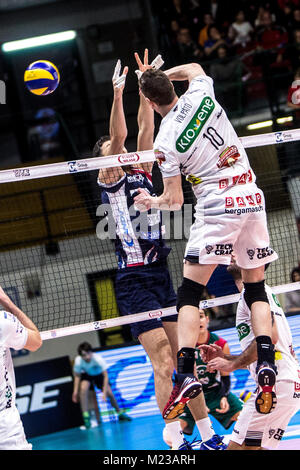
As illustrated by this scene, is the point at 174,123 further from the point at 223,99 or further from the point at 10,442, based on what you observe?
the point at 223,99

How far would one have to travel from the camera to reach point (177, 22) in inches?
613

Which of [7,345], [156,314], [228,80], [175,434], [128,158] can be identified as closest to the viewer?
[7,345]

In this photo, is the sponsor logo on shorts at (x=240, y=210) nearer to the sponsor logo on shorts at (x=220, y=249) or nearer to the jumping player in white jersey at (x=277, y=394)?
the sponsor logo on shorts at (x=220, y=249)

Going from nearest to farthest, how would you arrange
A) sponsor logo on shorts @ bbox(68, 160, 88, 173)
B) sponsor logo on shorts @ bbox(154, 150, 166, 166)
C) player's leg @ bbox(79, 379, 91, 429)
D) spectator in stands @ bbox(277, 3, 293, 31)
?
sponsor logo on shorts @ bbox(154, 150, 166, 166) → sponsor logo on shorts @ bbox(68, 160, 88, 173) → player's leg @ bbox(79, 379, 91, 429) → spectator in stands @ bbox(277, 3, 293, 31)

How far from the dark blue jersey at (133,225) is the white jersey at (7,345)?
78.4 inches

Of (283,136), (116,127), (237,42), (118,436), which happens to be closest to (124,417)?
(118,436)

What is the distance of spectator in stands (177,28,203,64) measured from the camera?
14.0m

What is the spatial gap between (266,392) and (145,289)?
2.05 metres

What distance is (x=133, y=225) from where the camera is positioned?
6.58m

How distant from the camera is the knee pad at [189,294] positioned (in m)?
5.13

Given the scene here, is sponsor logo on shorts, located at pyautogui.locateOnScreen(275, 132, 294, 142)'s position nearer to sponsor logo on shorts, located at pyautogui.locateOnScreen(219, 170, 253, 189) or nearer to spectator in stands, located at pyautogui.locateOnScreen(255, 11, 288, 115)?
sponsor logo on shorts, located at pyautogui.locateOnScreen(219, 170, 253, 189)

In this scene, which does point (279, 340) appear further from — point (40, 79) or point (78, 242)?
point (78, 242)

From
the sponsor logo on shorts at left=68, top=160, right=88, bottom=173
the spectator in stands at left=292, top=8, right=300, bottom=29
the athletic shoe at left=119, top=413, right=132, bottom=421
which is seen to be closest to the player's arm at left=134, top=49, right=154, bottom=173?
the sponsor logo on shorts at left=68, top=160, right=88, bottom=173

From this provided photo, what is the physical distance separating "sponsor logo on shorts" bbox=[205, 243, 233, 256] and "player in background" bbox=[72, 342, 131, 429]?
752 cm
